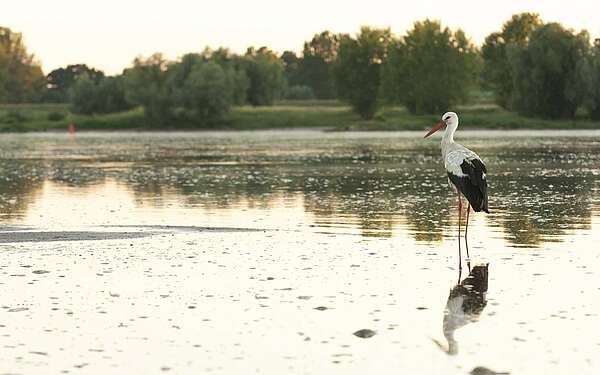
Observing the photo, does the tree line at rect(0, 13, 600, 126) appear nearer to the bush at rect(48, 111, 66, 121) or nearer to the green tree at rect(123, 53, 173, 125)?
the green tree at rect(123, 53, 173, 125)

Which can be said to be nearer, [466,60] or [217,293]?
[217,293]

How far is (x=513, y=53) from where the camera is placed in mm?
118375

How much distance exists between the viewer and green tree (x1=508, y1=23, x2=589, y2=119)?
115 m

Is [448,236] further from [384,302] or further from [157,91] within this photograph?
[157,91]

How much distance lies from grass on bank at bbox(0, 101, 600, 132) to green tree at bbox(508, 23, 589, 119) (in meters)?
1.70

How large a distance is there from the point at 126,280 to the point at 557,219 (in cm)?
1013

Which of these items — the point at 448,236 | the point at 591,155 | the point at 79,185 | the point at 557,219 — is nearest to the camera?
the point at 448,236

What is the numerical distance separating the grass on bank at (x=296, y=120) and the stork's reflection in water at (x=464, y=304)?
102 metres

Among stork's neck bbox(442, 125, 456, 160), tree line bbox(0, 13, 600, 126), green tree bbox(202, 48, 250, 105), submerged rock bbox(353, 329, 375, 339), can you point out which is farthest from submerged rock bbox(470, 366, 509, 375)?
green tree bbox(202, 48, 250, 105)

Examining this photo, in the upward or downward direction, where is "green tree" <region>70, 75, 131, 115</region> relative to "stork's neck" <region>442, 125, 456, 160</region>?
downward

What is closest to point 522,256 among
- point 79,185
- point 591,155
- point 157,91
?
point 79,185

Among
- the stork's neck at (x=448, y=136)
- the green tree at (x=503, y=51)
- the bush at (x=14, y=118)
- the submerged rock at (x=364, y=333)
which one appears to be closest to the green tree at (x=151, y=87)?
the bush at (x=14, y=118)

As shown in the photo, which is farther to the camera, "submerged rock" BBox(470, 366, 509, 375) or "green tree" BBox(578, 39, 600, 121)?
"green tree" BBox(578, 39, 600, 121)

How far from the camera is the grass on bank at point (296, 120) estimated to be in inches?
4702
